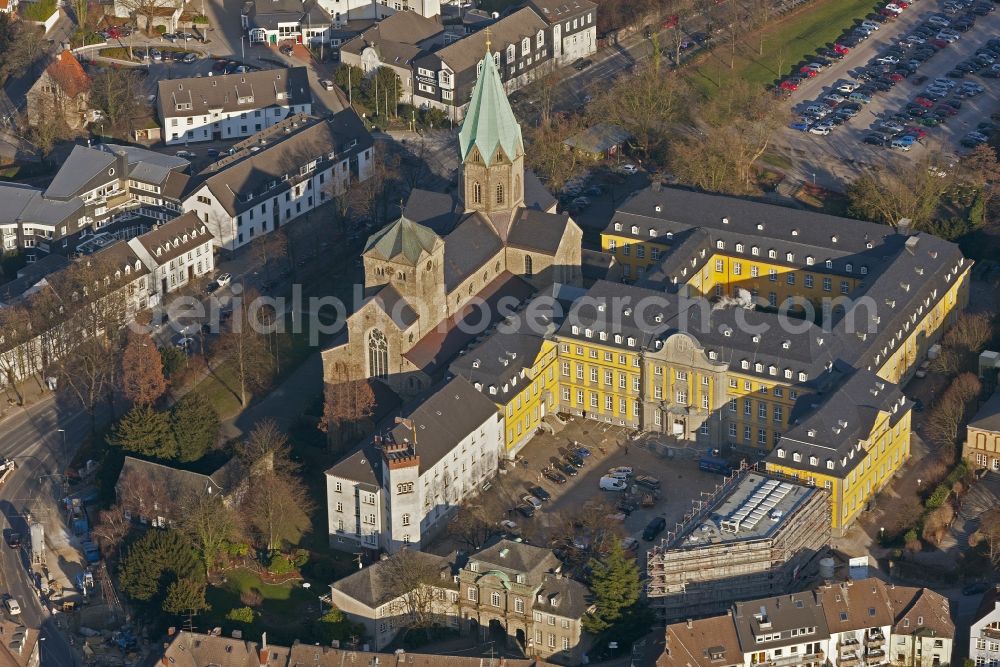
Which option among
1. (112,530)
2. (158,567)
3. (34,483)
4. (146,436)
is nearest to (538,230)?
(146,436)

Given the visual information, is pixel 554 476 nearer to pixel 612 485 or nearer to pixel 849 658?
pixel 612 485

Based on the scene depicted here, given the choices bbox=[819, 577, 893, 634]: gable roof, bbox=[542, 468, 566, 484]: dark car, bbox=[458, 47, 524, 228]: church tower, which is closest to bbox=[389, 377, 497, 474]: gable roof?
bbox=[542, 468, 566, 484]: dark car

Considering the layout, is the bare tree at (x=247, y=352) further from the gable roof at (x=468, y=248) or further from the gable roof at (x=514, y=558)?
the gable roof at (x=514, y=558)

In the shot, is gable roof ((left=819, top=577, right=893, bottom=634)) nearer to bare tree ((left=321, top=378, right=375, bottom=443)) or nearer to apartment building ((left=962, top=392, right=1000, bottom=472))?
apartment building ((left=962, top=392, right=1000, bottom=472))

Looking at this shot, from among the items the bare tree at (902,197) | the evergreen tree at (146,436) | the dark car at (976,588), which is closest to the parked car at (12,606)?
the evergreen tree at (146,436)

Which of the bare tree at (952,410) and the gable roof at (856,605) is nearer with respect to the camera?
the gable roof at (856,605)
